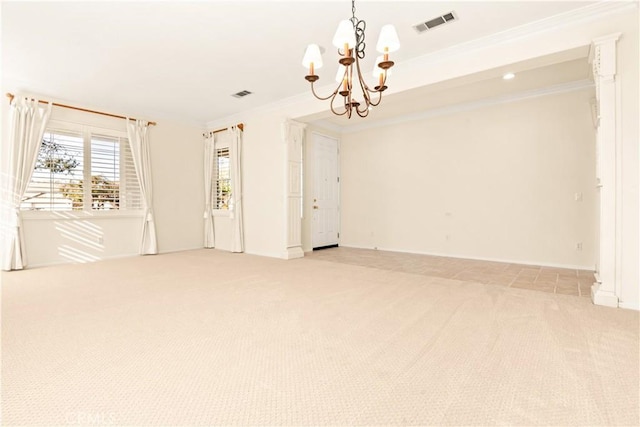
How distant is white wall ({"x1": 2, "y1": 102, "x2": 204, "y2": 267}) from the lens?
5.07 metres

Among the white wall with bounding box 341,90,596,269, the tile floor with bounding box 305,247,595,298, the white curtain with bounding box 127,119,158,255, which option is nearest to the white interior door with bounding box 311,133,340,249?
the white wall with bounding box 341,90,596,269

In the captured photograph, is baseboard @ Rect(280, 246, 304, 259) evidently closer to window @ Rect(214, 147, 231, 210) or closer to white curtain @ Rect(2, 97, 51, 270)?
window @ Rect(214, 147, 231, 210)

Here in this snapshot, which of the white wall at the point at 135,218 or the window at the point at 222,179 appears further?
the window at the point at 222,179

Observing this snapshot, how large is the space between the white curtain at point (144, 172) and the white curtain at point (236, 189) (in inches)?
62.9

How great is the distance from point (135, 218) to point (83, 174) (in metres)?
1.18

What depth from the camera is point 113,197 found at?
5832 millimetres

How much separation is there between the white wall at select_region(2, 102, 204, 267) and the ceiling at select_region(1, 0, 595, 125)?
1446mm

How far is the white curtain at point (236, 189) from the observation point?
21.2 feet

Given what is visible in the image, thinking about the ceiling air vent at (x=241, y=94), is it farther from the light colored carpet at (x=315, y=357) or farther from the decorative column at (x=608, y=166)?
the decorative column at (x=608, y=166)

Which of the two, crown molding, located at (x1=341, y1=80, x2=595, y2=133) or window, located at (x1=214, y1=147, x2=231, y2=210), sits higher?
crown molding, located at (x1=341, y1=80, x2=595, y2=133)

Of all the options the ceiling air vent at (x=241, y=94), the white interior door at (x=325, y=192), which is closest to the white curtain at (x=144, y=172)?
the ceiling air vent at (x=241, y=94)

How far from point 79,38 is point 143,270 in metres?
3.13

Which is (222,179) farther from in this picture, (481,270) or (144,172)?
(481,270)

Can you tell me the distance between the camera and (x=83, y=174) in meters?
5.45
